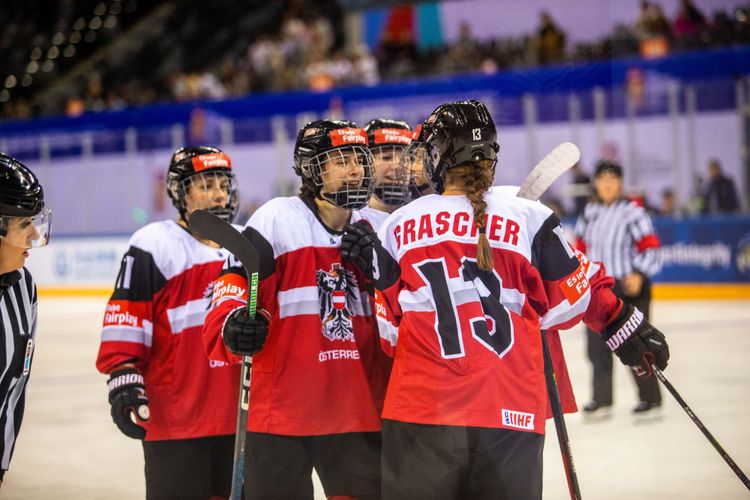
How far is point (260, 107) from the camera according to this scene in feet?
46.8

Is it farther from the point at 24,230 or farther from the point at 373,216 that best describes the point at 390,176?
the point at 24,230

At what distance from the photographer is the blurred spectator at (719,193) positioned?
1105 centimetres

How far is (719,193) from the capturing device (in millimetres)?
11117

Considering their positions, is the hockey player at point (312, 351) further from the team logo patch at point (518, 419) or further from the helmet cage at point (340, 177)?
the team logo patch at point (518, 419)

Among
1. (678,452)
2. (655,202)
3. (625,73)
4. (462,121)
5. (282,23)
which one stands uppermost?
(282,23)

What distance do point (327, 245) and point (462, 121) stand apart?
0.57 meters

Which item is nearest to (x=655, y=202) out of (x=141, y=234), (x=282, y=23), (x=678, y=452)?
(x=678, y=452)

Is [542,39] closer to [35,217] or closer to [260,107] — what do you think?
[260,107]

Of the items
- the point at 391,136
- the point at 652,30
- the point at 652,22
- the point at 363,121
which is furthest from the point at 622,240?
the point at 363,121

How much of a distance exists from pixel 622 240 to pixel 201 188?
341 centimetres

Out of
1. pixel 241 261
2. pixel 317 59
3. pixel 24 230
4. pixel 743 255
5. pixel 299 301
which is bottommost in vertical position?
pixel 743 255

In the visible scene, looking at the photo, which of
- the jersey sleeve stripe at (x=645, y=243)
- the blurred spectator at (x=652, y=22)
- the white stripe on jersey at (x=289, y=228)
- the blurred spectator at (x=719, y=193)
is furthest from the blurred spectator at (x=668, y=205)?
the white stripe on jersey at (x=289, y=228)

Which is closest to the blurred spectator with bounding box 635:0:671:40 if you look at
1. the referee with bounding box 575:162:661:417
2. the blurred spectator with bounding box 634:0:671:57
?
the blurred spectator with bounding box 634:0:671:57

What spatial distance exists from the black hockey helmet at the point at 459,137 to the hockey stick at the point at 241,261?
20.3 inches
